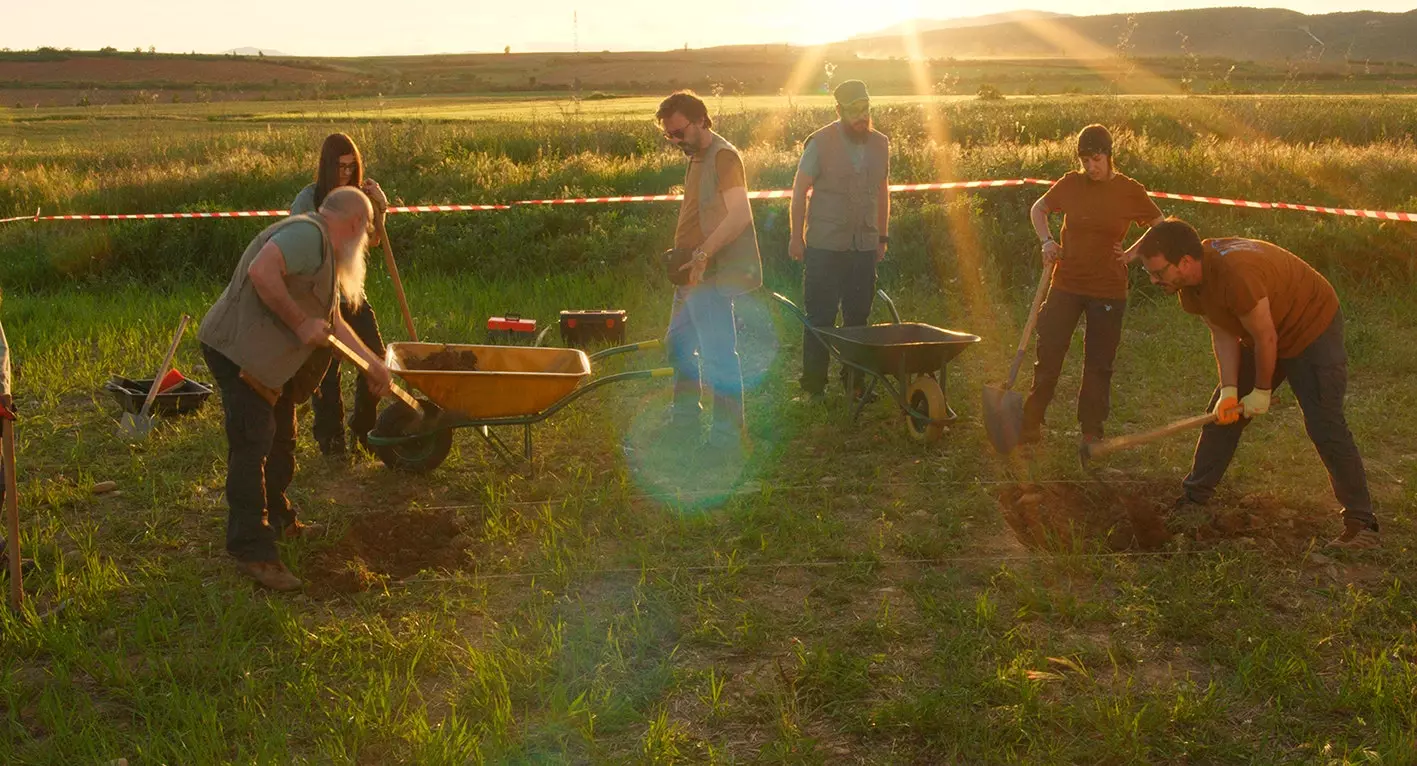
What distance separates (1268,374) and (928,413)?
7.21 feet

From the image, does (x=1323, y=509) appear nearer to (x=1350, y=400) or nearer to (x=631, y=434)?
(x=1350, y=400)

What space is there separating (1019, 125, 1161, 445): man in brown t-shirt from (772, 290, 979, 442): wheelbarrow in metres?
0.60

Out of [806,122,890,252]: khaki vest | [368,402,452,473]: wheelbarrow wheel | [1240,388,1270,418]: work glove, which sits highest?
[806,122,890,252]: khaki vest

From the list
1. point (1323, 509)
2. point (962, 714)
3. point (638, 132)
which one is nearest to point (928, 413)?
point (1323, 509)

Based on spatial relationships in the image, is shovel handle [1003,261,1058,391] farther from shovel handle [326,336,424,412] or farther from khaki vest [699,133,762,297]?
shovel handle [326,336,424,412]

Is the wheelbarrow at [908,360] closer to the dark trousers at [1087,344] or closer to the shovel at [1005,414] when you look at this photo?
the shovel at [1005,414]

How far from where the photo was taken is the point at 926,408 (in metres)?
7.07

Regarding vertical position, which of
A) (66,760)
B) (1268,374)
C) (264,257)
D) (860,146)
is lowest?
(66,760)

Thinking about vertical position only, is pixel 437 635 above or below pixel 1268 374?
below

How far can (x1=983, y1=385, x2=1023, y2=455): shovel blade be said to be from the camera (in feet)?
22.0

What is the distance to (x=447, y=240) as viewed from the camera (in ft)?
42.1

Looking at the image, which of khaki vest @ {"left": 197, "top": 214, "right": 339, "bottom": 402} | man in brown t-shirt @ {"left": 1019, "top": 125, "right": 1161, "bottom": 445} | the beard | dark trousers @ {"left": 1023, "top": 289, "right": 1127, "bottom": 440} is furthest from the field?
the beard

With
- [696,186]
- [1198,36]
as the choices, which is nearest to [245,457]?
[696,186]

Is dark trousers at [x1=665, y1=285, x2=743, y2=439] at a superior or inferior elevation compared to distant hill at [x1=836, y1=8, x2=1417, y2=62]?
inferior
